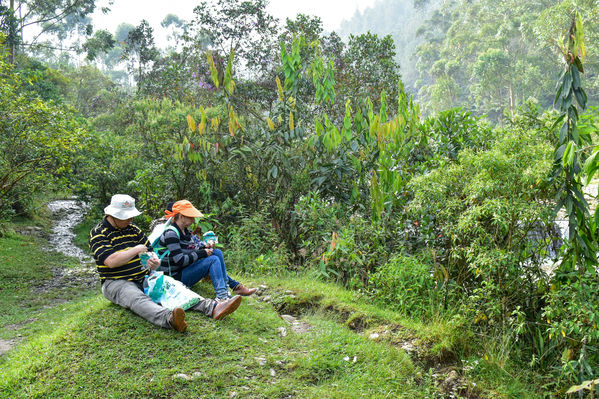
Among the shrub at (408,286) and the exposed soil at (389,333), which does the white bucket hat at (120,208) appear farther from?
the shrub at (408,286)

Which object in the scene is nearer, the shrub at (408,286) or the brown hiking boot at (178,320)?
the brown hiking boot at (178,320)

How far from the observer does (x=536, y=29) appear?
27562 millimetres

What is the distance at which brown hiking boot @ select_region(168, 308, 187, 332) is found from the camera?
12.2ft

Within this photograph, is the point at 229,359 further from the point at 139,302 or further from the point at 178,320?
the point at 139,302

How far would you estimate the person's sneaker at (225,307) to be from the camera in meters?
4.08

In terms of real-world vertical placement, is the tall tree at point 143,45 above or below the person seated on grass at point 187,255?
above

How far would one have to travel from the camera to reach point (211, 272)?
14.9ft

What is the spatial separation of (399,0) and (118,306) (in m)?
123

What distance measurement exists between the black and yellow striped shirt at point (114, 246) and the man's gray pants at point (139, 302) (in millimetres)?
75

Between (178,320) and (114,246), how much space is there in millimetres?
957

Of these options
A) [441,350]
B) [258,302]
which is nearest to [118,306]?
[258,302]

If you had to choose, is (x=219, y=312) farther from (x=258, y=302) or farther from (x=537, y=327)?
(x=537, y=327)

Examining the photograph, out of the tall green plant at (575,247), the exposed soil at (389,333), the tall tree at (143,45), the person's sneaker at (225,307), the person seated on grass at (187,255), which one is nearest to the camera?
the tall green plant at (575,247)

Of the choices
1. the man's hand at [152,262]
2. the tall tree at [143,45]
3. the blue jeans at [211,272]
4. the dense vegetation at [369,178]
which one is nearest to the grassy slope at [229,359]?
the blue jeans at [211,272]
